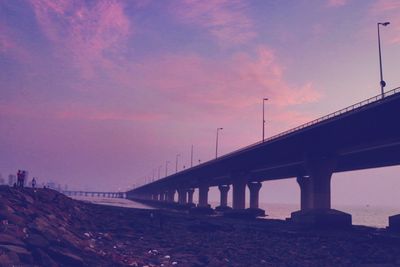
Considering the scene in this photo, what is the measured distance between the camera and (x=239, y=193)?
101000 mm

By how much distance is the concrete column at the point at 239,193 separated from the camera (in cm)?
10125

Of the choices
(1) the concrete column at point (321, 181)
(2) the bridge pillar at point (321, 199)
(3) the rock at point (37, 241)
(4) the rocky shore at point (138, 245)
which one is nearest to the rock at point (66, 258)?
(4) the rocky shore at point (138, 245)

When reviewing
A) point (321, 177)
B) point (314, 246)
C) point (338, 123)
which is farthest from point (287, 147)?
point (314, 246)

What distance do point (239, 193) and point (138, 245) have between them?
239 feet

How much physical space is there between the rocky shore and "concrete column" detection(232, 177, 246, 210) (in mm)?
57126

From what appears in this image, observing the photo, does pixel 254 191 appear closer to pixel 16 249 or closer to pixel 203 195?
pixel 203 195

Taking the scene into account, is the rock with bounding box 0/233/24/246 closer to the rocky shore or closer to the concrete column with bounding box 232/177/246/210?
the rocky shore

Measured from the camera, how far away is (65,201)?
45594 mm

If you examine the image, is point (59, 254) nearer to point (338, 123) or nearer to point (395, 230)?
point (338, 123)

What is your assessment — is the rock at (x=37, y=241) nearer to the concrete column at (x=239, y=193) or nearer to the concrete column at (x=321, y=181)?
the concrete column at (x=321, y=181)

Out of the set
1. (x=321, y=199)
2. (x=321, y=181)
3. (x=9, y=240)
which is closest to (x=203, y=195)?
(x=321, y=181)

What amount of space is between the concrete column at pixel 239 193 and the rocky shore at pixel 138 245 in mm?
57126

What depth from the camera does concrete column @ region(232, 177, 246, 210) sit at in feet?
332

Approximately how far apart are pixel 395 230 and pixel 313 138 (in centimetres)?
1671
